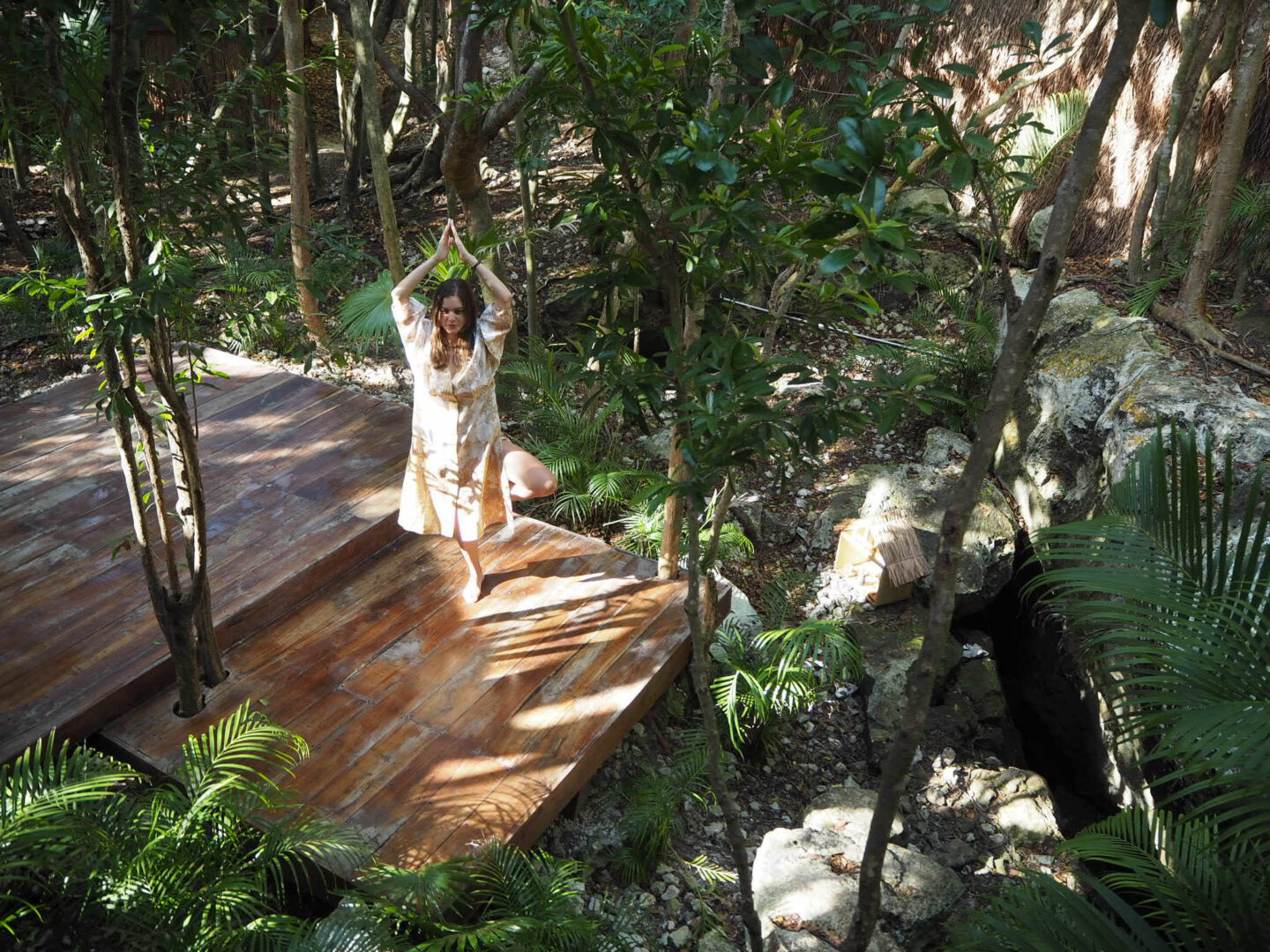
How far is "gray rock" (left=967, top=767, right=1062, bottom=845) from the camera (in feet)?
11.2

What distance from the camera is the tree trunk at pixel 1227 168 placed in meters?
4.26

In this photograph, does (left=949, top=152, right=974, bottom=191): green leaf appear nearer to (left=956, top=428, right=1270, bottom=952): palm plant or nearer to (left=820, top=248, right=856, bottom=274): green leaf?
(left=820, top=248, right=856, bottom=274): green leaf

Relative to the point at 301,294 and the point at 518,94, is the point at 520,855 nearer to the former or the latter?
the point at 518,94

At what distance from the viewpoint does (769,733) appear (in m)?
3.69

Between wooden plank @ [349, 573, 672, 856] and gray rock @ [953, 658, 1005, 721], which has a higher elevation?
wooden plank @ [349, 573, 672, 856]

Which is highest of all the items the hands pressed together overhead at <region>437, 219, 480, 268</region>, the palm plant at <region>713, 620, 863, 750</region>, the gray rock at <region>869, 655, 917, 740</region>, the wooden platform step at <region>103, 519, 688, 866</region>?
the hands pressed together overhead at <region>437, 219, 480, 268</region>

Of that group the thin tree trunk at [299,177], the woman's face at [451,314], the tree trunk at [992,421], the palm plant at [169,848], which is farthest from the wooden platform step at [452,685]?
the thin tree trunk at [299,177]

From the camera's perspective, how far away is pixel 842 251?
1.52 meters

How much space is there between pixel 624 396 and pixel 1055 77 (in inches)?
223

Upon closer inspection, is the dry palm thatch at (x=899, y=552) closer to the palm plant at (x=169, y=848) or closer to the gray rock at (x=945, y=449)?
the gray rock at (x=945, y=449)

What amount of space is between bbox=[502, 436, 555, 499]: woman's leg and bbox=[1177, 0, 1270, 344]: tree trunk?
11.3 feet

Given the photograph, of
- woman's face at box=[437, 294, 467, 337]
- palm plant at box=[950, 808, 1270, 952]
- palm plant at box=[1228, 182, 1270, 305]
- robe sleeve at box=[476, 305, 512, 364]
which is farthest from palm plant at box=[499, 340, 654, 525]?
palm plant at box=[1228, 182, 1270, 305]

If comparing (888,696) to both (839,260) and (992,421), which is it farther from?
(839,260)

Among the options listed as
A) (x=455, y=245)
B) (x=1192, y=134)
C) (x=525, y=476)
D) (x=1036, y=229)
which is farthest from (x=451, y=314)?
(x=1036, y=229)
